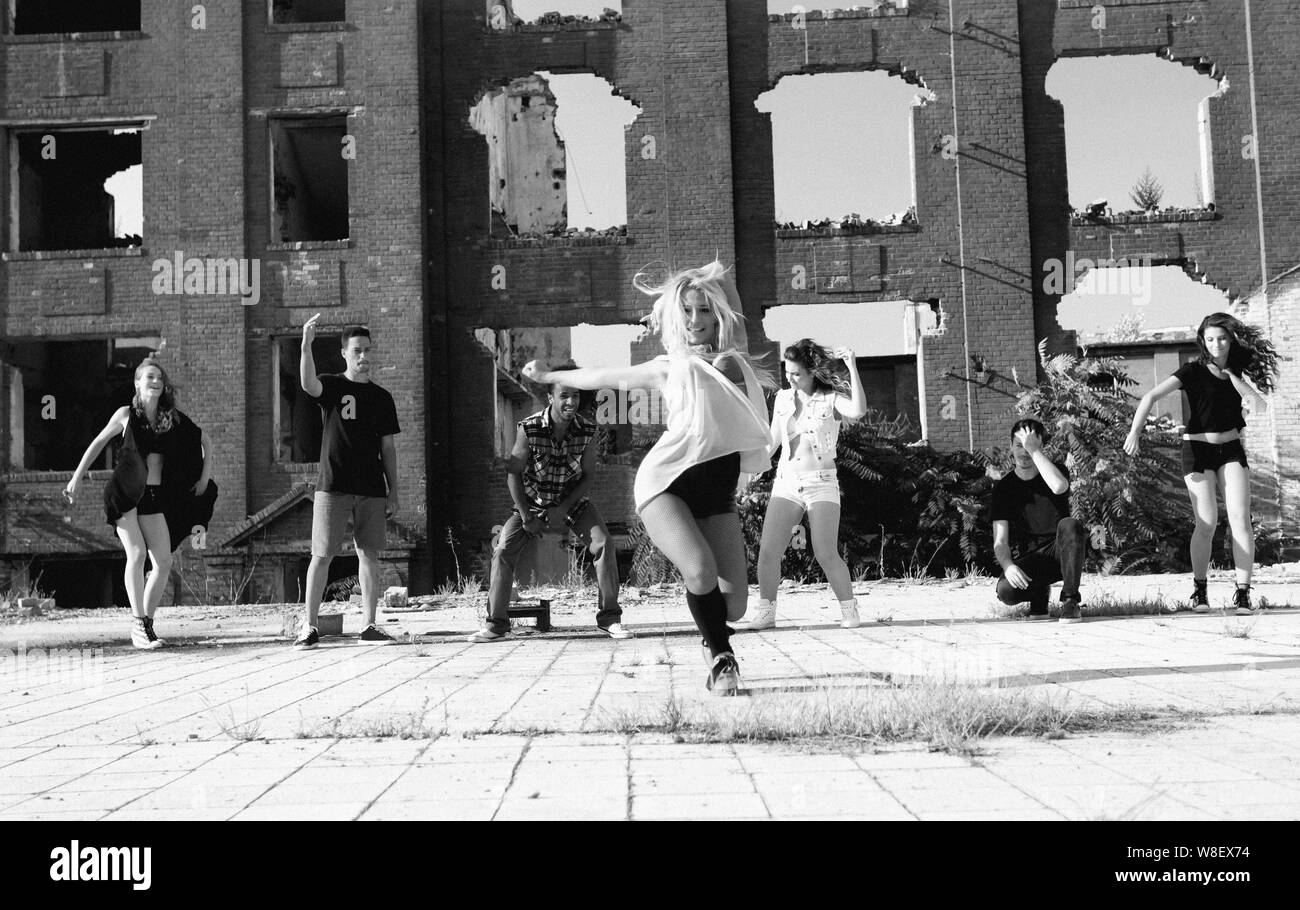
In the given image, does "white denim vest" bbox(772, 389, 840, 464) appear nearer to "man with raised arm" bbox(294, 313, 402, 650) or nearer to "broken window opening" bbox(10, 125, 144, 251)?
"man with raised arm" bbox(294, 313, 402, 650)

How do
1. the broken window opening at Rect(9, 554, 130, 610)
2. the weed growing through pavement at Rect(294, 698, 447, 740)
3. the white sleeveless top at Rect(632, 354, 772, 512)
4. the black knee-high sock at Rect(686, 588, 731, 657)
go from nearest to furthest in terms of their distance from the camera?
the weed growing through pavement at Rect(294, 698, 447, 740), the black knee-high sock at Rect(686, 588, 731, 657), the white sleeveless top at Rect(632, 354, 772, 512), the broken window opening at Rect(9, 554, 130, 610)

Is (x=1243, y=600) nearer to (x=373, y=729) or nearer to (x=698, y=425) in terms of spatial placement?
(x=698, y=425)

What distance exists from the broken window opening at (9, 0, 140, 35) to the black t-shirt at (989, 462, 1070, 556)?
20.0 metres

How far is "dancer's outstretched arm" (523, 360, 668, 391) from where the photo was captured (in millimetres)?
4969

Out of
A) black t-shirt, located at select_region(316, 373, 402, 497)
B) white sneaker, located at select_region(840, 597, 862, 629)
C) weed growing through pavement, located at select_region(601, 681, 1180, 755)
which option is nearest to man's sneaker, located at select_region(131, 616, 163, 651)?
black t-shirt, located at select_region(316, 373, 402, 497)

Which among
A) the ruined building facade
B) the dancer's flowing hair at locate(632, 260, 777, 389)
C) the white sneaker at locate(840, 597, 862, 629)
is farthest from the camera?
the ruined building facade

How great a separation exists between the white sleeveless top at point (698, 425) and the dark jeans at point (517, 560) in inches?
131

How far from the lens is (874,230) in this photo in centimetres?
1925

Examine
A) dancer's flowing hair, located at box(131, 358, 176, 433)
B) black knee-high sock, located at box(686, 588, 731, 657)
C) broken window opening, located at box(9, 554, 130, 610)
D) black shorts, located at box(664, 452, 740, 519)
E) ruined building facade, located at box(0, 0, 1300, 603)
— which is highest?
ruined building facade, located at box(0, 0, 1300, 603)

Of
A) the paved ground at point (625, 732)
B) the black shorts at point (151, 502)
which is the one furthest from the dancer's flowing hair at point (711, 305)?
the black shorts at point (151, 502)

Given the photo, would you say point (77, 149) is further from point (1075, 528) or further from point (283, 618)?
point (1075, 528)

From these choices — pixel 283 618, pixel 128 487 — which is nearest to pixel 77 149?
pixel 283 618

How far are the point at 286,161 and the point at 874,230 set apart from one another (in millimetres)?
10681

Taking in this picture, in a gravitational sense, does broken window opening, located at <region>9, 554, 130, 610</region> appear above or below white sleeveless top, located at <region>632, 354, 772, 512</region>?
below
